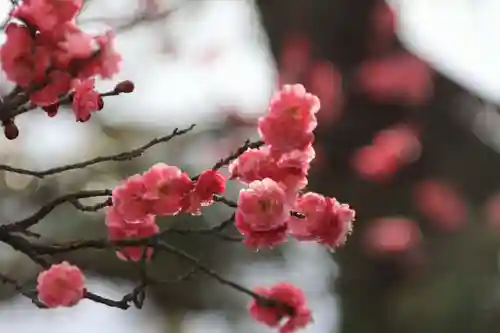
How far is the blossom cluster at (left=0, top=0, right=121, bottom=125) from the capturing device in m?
0.37

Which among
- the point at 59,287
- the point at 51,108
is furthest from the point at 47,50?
the point at 59,287

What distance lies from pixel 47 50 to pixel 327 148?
0.64 metres

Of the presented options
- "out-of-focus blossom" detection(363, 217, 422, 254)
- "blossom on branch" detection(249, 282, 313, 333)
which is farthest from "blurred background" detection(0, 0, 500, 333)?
"blossom on branch" detection(249, 282, 313, 333)

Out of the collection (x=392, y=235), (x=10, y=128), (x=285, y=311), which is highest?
(x=10, y=128)

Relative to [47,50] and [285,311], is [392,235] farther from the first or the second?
[47,50]

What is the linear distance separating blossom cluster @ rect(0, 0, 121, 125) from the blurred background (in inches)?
19.9

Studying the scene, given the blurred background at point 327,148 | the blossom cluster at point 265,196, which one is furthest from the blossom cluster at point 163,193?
the blurred background at point 327,148

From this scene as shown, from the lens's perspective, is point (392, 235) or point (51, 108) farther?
point (392, 235)

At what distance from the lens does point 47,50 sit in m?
0.37

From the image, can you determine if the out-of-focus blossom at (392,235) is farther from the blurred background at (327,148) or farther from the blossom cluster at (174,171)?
the blossom cluster at (174,171)

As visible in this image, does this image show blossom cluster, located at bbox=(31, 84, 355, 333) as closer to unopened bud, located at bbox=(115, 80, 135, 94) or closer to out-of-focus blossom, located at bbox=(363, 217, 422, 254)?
unopened bud, located at bbox=(115, 80, 135, 94)

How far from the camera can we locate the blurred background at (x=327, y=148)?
0.93 meters

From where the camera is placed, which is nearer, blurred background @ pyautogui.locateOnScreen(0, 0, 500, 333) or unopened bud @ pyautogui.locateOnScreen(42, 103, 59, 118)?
unopened bud @ pyautogui.locateOnScreen(42, 103, 59, 118)

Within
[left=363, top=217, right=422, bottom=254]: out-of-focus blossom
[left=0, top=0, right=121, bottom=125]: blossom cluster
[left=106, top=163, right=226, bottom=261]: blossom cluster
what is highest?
[left=0, top=0, right=121, bottom=125]: blossom cluster
